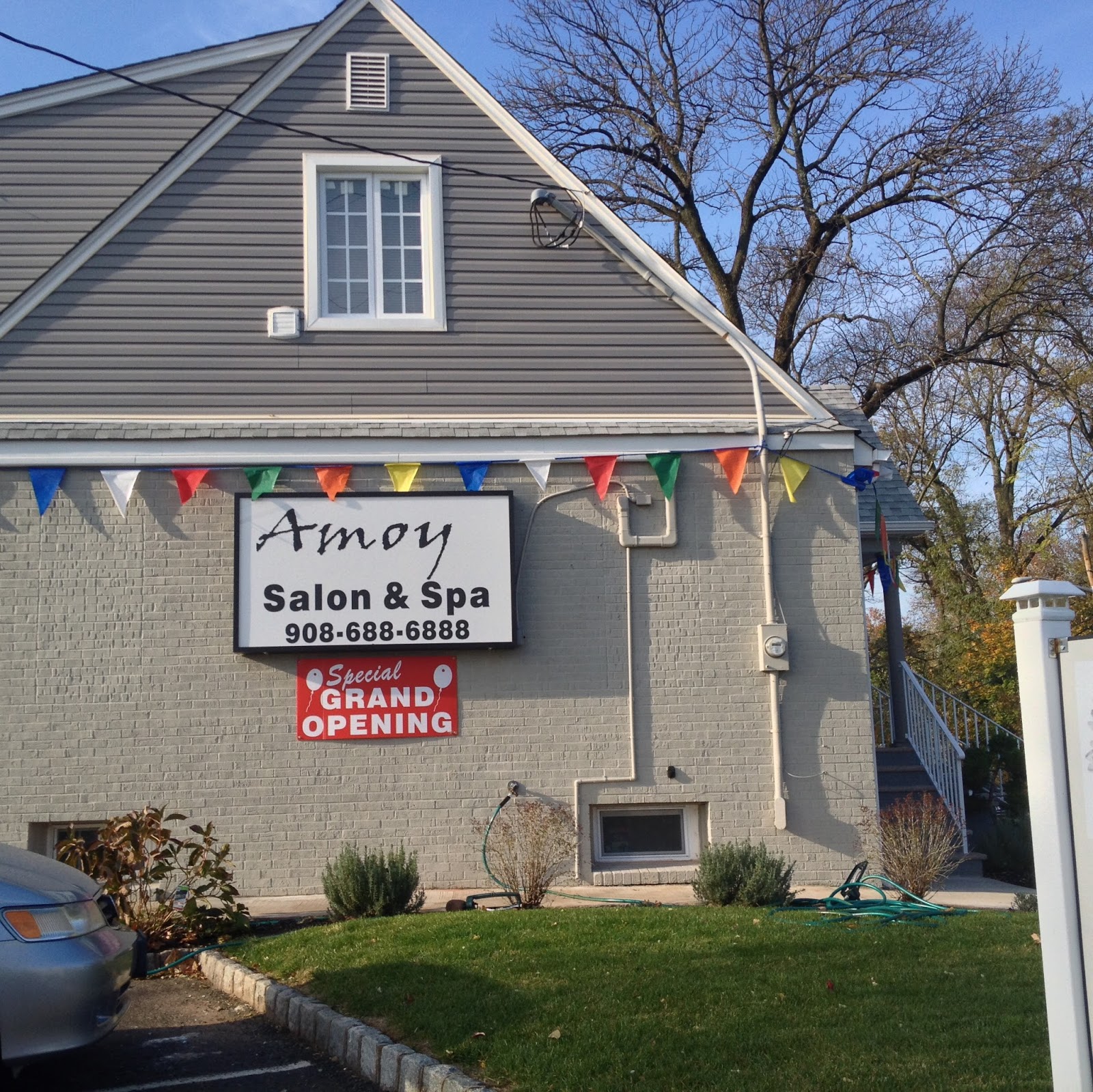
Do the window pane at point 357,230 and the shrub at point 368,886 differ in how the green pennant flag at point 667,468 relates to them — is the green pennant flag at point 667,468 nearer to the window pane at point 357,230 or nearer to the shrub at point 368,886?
the window pane at point 357,230

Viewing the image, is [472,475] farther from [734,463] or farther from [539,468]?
[734,463]

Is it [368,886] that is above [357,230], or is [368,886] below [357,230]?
below

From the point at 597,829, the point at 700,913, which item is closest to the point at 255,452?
the point at 597,829

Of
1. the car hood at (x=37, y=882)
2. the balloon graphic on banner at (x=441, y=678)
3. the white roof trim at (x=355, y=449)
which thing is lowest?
the car hood at (x=37, y=882)

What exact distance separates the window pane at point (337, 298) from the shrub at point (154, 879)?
15.7 ft

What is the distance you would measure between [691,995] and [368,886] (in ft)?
11.5

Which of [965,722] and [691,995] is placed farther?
[965,722]

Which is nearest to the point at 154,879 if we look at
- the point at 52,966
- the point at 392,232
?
the point at 52,966

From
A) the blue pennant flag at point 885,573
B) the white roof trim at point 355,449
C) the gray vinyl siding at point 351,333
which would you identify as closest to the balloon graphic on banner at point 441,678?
the white roof trim at point 355,449

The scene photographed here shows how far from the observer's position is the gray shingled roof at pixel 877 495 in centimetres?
1216

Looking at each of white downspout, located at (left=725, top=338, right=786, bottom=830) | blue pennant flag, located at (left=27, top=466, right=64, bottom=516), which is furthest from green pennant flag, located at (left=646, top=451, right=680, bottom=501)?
blue pennant flag, located at (left=27, top=466, right=64, bottom=516)

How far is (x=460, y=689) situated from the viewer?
34.9 feet

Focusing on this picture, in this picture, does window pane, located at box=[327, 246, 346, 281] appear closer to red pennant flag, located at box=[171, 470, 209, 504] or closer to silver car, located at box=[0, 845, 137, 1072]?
red pennant flag, located at box=[171, 470, 209, 504]

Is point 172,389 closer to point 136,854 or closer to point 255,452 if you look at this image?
point 255,452
